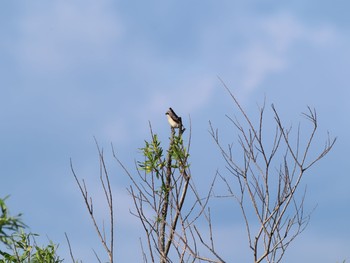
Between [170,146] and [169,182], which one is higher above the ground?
[170,146]

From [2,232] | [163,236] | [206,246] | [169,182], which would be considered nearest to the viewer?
[2,232]

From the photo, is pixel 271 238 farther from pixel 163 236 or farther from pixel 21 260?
pixel 21 260

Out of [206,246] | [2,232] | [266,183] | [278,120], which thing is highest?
[278,120]

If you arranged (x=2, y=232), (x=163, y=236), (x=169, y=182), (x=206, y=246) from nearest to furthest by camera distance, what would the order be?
(x=2, y=232) → (x=206, y=246) → (x=163, y=236) → (x=169, y=182)

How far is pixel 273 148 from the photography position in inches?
300

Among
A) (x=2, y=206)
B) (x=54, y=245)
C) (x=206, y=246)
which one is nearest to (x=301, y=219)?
(x=206, y=246)

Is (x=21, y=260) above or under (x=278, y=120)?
under

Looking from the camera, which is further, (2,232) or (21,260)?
(21,260)

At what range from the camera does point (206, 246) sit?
7.29 m

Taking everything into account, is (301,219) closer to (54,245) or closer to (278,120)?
(278,120)

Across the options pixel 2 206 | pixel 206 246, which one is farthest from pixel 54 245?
pixel 2 206

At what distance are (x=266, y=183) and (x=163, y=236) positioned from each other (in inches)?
50.5

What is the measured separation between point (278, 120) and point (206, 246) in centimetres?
163

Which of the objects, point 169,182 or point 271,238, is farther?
point 169,182
